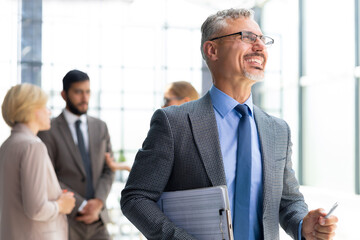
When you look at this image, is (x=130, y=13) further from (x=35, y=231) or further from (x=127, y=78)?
(x=35, y=231)

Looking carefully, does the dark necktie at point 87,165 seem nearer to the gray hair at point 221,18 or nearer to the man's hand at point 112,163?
the man's hand at point 112,163

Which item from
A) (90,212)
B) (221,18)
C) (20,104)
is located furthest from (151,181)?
(90,212)

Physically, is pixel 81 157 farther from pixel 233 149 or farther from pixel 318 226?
pixel 318 226

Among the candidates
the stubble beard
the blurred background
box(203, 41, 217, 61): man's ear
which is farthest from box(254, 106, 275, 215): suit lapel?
the blurred background

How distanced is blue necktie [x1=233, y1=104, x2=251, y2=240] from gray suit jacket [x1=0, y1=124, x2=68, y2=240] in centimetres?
129

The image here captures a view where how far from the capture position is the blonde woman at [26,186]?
8.20 feet

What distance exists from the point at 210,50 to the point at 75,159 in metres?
1.74

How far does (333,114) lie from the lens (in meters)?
10.6

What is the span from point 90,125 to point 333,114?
8.25 meters

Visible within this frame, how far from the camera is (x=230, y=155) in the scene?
1.67 meters

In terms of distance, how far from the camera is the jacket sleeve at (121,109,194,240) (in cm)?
152

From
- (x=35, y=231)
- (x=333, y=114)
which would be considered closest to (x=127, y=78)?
(x=333, y=114)

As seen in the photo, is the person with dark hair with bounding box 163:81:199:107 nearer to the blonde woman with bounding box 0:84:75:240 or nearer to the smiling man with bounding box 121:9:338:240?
the blonde woman with bounding box 0:84:75:240

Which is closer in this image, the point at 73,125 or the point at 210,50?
the point at 210,50
